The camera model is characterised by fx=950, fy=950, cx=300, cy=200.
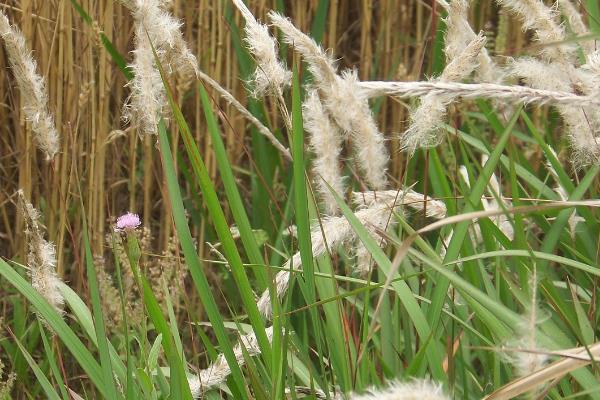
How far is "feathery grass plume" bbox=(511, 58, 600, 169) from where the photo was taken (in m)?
1.01

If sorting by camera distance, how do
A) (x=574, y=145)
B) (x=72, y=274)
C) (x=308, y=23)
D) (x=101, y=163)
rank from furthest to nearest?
(x=308, y=23) → (x=72, y=274) → (x=101, y=163) → (x=574, y=145)

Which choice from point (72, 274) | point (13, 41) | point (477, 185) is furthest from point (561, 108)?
point (72, 274)

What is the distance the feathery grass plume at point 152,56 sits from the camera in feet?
3.03

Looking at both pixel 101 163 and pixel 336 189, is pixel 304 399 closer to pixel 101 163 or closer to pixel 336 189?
pixel 336 189

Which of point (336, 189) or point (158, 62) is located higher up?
point (158, 62)

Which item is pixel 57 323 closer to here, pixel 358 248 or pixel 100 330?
pixel 100 330

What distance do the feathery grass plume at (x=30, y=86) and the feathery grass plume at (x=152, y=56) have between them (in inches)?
4.4

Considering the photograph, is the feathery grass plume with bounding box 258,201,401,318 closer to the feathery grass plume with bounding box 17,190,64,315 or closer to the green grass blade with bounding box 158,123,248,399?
the green grass blade with bounding box 158,123,248,399

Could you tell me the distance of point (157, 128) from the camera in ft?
3.12

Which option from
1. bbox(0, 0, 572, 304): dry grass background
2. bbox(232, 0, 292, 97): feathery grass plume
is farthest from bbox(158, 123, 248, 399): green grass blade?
bbox(0, 0, 572, 304): dry grass background

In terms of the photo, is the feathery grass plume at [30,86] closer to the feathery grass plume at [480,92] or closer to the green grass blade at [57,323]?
the green grass blade at [57,323]

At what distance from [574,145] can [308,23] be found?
47.1 inches

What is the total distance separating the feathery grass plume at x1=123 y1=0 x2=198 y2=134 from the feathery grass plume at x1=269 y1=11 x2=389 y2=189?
99 mm

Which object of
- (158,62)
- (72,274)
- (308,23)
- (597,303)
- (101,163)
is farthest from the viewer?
(308,23)
